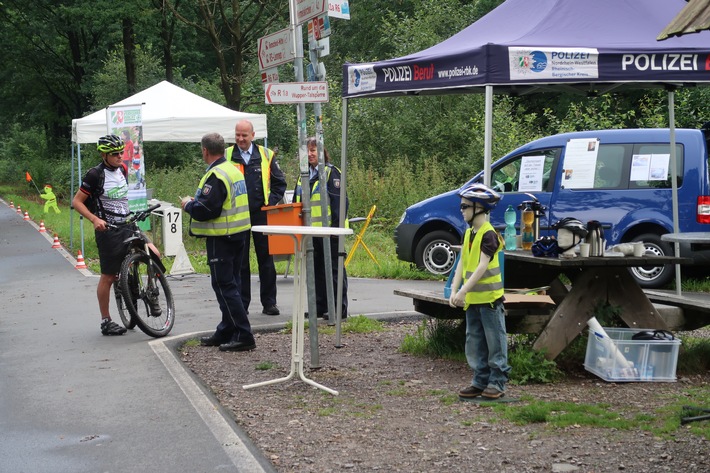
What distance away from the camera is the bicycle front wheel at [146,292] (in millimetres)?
10141

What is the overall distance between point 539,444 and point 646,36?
4118mm

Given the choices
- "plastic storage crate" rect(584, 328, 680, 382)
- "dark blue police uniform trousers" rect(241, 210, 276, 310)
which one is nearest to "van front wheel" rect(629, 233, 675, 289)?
"dark blue police uniform trousers" rect(241, 210, 276, 310)

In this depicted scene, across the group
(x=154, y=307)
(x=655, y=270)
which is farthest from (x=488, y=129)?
(x=655, y=270)

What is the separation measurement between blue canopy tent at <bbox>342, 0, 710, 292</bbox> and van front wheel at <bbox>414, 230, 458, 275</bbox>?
19.7 ft

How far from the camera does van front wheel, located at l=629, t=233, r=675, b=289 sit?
13.9m

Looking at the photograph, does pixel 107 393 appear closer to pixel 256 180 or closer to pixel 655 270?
pixel 256 180

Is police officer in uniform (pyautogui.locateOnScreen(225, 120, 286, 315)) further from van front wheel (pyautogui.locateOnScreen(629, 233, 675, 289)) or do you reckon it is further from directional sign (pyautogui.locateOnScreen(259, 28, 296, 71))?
van front wheel (pyautogui.locateOnScreen(629, 233, 675, 289))

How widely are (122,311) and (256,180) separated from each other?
1.94 meters

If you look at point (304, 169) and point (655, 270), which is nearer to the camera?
point (304, 169)

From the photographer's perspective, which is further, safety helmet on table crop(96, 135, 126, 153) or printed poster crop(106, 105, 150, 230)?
printed poster crop(106, 105, 150, 230)

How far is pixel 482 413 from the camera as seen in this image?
23.3 ft

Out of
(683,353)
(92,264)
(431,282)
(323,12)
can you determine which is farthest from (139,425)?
(92,264)

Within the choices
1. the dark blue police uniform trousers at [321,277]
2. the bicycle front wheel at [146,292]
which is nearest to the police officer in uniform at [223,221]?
the bicycle front wheel at [146,292]

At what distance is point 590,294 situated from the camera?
8.48 m
